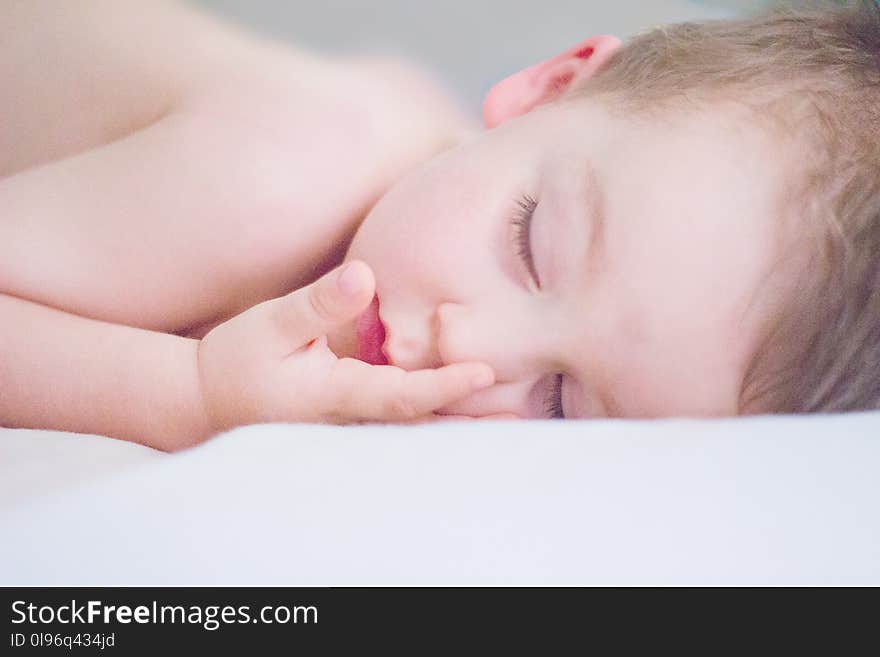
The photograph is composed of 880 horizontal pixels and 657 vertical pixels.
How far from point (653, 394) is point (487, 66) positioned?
0.76 meters

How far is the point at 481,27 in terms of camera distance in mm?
1159

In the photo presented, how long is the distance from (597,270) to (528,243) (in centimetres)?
7

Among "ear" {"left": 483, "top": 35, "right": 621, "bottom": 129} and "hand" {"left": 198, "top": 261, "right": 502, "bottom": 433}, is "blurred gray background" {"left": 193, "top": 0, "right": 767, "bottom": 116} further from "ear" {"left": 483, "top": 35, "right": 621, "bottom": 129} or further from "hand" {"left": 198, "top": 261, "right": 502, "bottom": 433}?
"hand" {"left": 198, "top": 261, "right": 502, "bottom": 433}

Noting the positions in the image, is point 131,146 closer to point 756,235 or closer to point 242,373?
point 242,373

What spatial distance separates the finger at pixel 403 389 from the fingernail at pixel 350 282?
3.1 inches

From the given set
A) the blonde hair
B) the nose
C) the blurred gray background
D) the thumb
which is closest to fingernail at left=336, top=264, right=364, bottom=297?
the thumb

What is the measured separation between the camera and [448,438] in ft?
1.31

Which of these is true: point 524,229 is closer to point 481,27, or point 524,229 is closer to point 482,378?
point 482,378

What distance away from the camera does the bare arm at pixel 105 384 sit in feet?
1.94

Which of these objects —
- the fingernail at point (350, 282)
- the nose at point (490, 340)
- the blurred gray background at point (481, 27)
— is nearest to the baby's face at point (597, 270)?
the nose at point (490, 340)

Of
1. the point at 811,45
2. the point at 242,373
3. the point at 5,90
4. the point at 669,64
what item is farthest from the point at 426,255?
the point at 5,90

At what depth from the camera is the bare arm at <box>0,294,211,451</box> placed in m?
0.59

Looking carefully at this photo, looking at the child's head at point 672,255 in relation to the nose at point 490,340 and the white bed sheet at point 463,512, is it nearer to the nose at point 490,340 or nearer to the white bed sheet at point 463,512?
the nose at point 490,340

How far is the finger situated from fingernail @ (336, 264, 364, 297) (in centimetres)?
8
